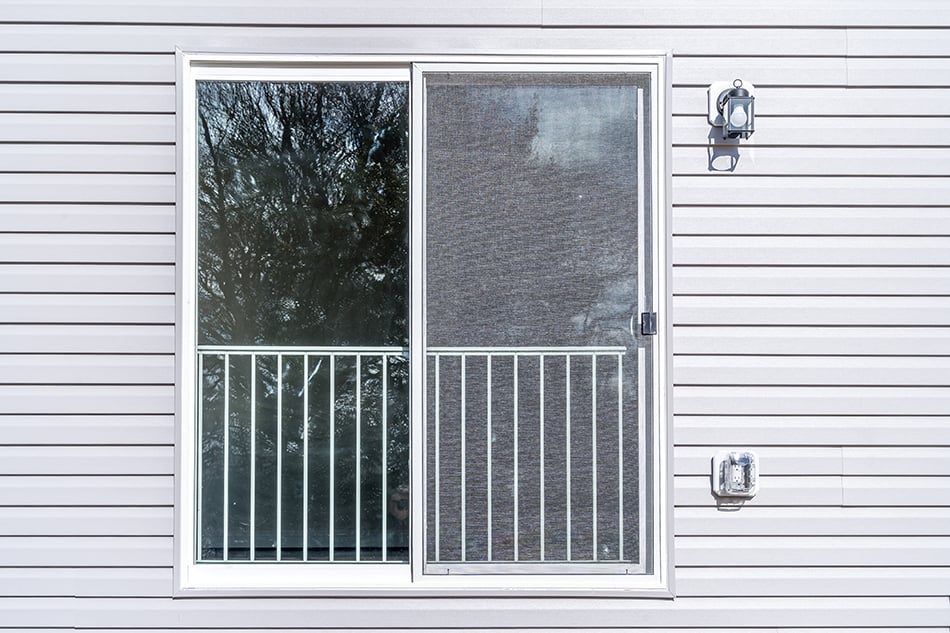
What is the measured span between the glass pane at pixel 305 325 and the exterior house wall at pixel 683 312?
5.7 inches

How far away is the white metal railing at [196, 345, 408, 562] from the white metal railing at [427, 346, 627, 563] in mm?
157

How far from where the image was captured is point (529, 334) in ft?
6.96

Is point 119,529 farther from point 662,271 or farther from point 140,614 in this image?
point 662,271

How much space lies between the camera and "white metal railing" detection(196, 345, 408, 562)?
2131mm

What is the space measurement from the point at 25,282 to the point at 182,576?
1057 mm

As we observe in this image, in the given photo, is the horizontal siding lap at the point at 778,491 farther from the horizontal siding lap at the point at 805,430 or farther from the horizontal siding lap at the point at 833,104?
the horizontal siding lap at the point at 833,104

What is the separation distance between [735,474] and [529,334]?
787 mm

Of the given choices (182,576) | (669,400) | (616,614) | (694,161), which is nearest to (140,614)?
(182,576)

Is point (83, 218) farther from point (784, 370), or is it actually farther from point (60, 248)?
point (784, 370)

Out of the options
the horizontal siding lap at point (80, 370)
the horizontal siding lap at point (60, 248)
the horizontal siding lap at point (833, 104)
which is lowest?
the horizontal siding lap at point (80, 370)

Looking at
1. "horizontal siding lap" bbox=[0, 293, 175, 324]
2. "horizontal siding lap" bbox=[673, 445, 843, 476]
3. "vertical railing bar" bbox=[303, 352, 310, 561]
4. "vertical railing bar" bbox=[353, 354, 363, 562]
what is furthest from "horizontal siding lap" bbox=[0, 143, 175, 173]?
"horizontal siding lap" bbox=[673, 445, 843, 476]

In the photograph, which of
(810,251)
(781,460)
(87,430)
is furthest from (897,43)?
(87,430)

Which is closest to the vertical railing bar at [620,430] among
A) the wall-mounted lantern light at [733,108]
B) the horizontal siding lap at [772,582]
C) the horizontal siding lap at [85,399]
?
the horizontal siding lap at [772,582]

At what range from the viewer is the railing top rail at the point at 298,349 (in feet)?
6.99
